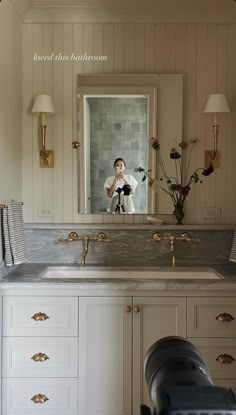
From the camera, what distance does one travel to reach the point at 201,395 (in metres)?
0.64

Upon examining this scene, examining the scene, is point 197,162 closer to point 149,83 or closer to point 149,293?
point 149,83

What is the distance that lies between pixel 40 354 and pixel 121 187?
1.03 metres

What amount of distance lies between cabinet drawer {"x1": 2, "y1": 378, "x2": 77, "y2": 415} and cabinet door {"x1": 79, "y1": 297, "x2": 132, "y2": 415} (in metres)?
0.06

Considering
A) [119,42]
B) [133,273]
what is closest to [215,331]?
[133,273]

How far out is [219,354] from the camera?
2.10 metres

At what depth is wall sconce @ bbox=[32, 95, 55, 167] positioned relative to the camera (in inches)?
99.0

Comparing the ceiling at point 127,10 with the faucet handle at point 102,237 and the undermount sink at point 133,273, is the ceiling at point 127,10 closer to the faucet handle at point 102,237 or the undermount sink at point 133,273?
the faucet handle at point 102,237

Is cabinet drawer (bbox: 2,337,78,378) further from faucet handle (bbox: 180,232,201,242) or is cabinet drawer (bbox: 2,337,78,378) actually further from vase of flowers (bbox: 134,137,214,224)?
vase of flowers (bbox: 134,137,214,224)

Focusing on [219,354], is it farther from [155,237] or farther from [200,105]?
[200,105]

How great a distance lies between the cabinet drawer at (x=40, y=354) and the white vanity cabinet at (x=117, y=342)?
0.05m

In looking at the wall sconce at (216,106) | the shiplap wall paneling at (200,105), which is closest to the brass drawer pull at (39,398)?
the shiplap wall paneling at (200,105)

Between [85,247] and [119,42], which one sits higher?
[119,42]

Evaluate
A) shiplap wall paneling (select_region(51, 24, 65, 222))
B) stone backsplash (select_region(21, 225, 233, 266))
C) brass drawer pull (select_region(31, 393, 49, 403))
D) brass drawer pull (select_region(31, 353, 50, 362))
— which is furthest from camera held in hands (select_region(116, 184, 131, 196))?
brass drawer pull (select_region(31, 393, 49, 403))

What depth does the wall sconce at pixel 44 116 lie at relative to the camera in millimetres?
2514
